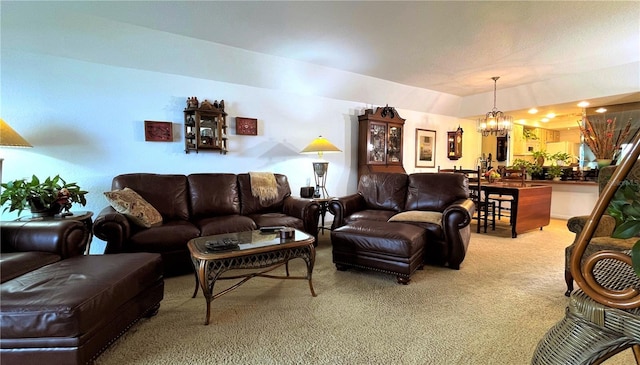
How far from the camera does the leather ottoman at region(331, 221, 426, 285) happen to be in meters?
2.63

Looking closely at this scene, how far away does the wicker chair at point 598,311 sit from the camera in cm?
74

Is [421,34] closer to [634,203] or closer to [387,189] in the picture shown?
[387,189]

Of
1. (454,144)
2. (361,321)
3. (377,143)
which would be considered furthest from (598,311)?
(454,144)

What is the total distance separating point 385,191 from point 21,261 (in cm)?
355

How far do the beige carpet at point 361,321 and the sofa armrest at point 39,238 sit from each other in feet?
2.50

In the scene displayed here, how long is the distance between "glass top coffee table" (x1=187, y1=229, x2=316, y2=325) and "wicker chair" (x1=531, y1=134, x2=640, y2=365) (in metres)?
1.70

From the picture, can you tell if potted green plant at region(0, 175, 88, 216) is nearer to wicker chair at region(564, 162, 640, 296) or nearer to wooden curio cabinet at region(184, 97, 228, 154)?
wooden curio cabinet at region(184, 97, 228, 154)

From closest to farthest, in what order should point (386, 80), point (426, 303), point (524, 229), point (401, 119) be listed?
point (426, 303) → point (524, 229) → point (386, 80) → point (401, 119)

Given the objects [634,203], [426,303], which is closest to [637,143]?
[634,203]

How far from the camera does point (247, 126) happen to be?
14.1 ft

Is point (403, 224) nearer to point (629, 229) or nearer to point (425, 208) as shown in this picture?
point (425, 208)

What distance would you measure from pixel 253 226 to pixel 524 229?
407cm

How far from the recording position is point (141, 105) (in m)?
3.59

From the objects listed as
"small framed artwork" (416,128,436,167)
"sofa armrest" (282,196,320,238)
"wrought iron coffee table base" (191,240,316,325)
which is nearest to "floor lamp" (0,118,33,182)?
"wrought iron coffee table base" (191,240,316,325)
